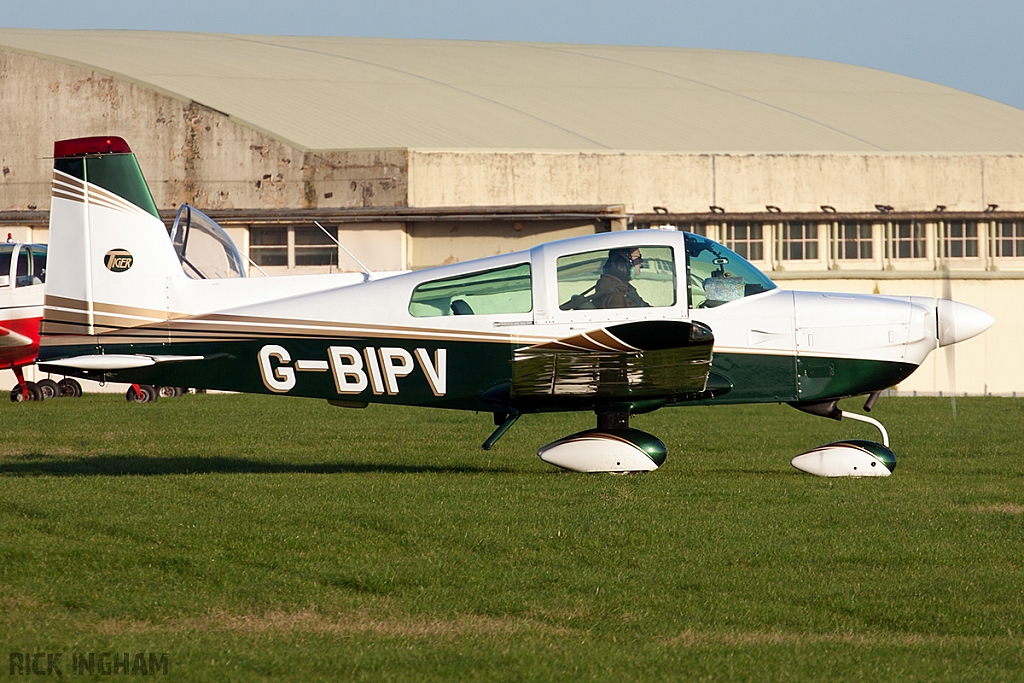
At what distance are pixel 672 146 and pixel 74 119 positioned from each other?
16.7m

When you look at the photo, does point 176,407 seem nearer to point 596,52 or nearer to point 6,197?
point 6,197

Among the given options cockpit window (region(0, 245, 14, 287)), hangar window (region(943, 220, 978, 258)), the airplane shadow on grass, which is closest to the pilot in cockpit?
the airplane shadow on grass

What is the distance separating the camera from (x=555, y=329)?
459 inches

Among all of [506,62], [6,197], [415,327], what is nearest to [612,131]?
[506,62]

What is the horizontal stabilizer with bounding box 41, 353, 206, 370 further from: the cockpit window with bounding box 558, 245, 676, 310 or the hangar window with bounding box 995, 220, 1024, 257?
the hangar window with bounding box 995, 220, 1024, 257

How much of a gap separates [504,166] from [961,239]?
13.8 meters

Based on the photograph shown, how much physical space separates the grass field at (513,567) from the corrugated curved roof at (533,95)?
22336mm

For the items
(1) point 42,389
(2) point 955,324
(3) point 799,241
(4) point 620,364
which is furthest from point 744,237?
(4) point 620,364

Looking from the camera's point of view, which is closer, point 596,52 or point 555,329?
point 555,329

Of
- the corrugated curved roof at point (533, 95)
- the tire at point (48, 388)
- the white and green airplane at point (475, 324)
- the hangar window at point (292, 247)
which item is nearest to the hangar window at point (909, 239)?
the corrugated curved roof at point (533, 95)

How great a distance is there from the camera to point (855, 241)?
35188 millimetres

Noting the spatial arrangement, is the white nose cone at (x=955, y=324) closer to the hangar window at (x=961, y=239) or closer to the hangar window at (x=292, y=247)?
the hangar window at (x=292, y=247)

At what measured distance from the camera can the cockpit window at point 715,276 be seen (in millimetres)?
11703

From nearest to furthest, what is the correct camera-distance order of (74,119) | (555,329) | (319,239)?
(555,329) < (319,239) < (74,119)
